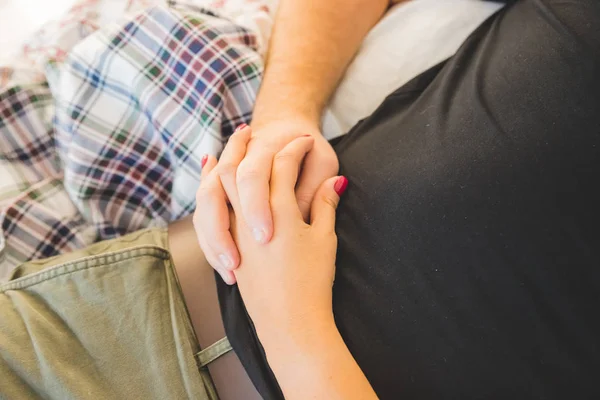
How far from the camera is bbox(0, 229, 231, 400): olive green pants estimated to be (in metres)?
0.51

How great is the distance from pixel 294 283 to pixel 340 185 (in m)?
0.14

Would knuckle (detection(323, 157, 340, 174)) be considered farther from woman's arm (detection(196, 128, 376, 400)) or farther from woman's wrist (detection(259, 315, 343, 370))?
woman's wrist (detection(259, 315, 343, 370))

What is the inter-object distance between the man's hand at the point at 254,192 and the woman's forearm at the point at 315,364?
103 mm

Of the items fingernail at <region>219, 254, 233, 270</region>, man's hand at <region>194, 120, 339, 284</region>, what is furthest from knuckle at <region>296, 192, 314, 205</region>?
fingernail at <region>219, 254, 233, 270</region>

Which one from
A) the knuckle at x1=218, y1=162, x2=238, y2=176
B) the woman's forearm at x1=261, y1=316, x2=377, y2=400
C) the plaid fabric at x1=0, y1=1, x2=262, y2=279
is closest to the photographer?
the woman's forearm at x1=261, y1=316, x2=377, y2=400

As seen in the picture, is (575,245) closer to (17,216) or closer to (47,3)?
(17,216)

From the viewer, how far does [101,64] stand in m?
0.70

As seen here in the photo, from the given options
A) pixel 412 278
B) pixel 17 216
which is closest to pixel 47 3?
pixel 17 216

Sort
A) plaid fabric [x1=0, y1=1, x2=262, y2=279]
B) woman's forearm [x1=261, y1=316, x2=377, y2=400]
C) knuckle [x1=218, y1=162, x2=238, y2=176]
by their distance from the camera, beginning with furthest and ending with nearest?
plaid fabric [x1=0, y1=1, x2=262, y2=279] → knuckle [x1=218, y1=162, x2=238, y2=176] → woman's forearm [x1=261, y1=316, x2=377, y2=400]

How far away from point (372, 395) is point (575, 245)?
251 mm

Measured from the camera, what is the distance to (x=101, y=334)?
542 millimetres

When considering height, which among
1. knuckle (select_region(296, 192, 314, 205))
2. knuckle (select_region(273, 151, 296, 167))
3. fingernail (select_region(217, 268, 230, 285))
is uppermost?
knuckle (select_region(273, 151, 296, 167))

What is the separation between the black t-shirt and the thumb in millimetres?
17

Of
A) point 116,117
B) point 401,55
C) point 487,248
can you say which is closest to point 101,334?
point 116,117
